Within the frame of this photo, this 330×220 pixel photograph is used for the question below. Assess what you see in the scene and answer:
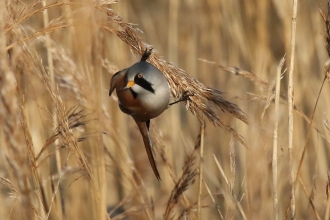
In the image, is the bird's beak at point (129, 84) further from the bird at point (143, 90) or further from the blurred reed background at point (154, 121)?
the blurred reed background at point (154, 121)

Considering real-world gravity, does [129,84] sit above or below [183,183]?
above

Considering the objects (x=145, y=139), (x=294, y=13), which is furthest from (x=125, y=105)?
(x=294, y=13)

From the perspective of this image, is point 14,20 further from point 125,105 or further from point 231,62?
point 231,62

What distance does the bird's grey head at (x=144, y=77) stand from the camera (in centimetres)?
129

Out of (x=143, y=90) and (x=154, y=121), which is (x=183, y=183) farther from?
(x=154, y=121)

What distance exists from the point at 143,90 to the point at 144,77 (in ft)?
0.21

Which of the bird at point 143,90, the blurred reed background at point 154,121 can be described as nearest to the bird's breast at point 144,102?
the bird at point 143,90

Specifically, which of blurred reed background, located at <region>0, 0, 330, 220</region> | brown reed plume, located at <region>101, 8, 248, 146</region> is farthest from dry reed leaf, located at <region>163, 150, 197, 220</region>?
brown reed plume, located at <region>101, 8, 248, 146</region>

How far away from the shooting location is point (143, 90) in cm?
135

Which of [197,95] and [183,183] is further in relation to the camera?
[197,95]

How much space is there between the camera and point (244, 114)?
1.39 m

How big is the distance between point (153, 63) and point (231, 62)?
1.29 meters

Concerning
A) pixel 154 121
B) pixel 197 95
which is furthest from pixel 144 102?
pixel 154 121

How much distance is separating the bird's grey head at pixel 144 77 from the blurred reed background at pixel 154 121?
90 mm
